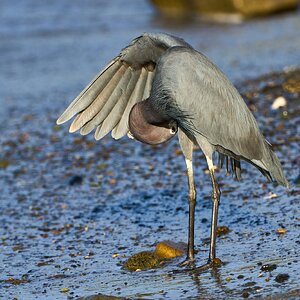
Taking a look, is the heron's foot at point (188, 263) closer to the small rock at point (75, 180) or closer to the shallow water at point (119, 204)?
the shallow water at point (119, 204)

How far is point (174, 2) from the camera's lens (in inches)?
945

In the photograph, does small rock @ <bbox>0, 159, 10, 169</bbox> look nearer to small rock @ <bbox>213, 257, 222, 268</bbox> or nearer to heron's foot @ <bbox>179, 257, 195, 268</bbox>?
heron's foot @ <bbox>179, 257, 195, 268</bbox>

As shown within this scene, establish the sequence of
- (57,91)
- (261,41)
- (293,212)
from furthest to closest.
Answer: (261,41), (57,91), (293,212)

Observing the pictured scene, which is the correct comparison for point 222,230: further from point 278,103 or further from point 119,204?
point 278,103

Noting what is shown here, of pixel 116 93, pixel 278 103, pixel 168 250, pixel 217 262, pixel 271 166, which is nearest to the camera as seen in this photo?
pixel 217 262

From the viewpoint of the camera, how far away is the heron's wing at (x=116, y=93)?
7152mm

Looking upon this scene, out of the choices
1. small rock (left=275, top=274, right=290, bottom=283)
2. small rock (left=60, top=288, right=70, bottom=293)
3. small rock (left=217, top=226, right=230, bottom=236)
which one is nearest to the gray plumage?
small rock (left=217, top=226, right=230, bottom=236)

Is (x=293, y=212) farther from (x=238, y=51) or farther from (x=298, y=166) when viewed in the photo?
(x=238, y=51)

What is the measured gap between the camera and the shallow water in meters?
6.11

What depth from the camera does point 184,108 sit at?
21.1 feet

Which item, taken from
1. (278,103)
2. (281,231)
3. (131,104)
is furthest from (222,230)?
(278,103)

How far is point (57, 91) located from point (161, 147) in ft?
14.6

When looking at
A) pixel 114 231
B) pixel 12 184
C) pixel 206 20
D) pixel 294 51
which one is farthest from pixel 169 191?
pixel 206 20

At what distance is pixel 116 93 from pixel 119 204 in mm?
1403
